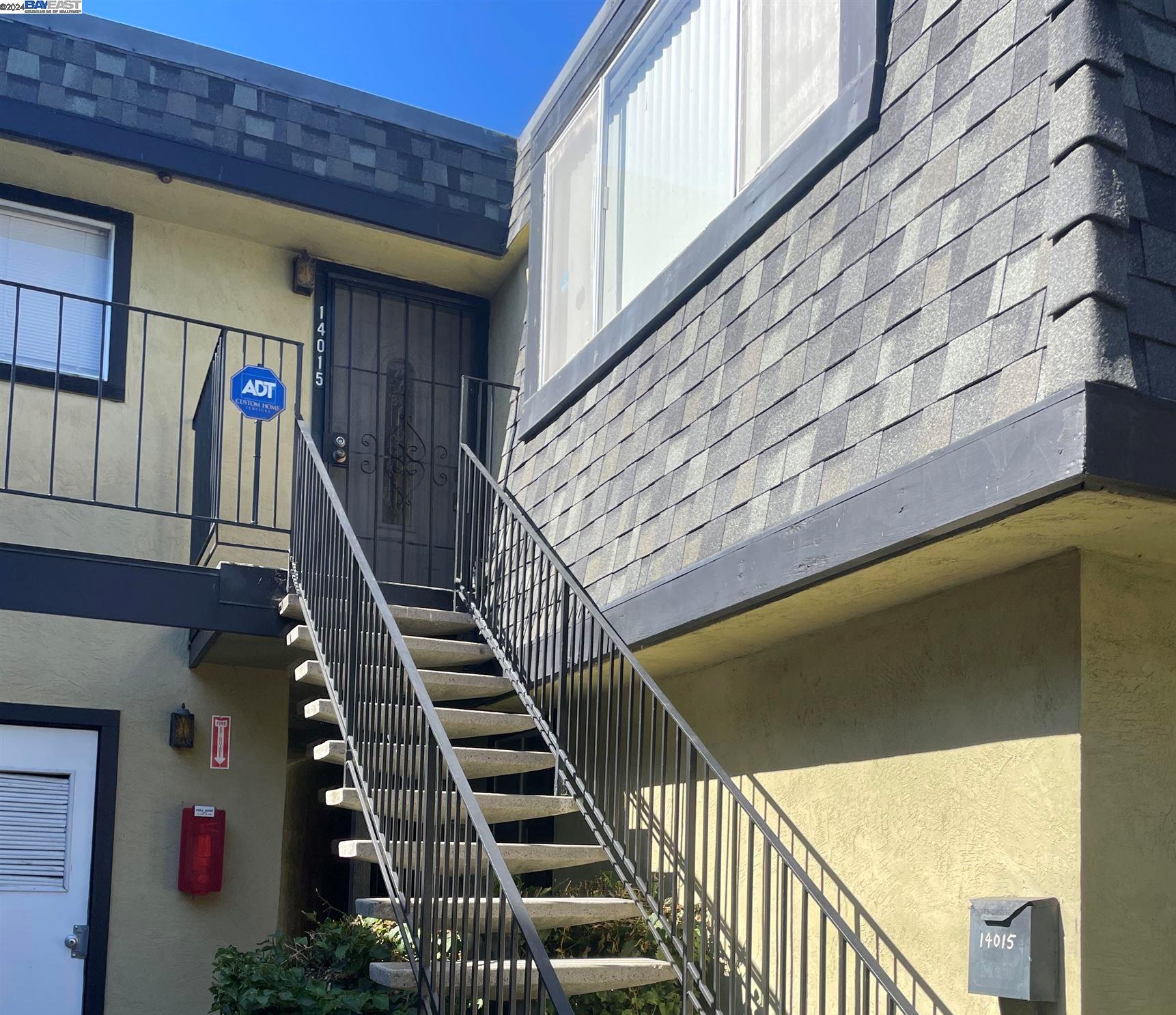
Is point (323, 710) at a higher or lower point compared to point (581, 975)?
higher

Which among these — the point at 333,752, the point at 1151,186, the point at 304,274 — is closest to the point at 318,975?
the point at 333,752

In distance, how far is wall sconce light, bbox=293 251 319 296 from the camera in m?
7.97

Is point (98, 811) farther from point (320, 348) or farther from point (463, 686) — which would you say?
point (320, 348)

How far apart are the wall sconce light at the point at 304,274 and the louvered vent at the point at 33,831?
10.7 feet

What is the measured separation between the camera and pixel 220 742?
6891 millimetres

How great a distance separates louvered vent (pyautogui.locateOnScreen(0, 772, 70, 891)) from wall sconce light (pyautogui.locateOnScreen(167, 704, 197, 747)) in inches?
22.2

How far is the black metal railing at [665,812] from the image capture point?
403 cm

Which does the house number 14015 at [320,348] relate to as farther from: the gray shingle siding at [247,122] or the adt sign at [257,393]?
the gray shingle siding at [247,122]

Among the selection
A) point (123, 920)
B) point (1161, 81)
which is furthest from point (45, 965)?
point (1161, 81)

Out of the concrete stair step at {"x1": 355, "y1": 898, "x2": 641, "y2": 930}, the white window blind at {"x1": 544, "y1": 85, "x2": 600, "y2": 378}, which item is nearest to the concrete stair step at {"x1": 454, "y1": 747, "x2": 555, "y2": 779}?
the concrete stair step at {"x1": 355, "y1": 898, "x2": 641, "y2": 930}

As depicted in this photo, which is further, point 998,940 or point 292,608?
point 292,608

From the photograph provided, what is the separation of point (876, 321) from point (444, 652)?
9.59 ft

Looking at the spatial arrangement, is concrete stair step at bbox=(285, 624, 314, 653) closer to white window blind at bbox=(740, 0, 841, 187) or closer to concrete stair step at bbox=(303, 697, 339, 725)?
concrete stair step at bbox=(303, 697, 339, 725)

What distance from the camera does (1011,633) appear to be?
380cm
